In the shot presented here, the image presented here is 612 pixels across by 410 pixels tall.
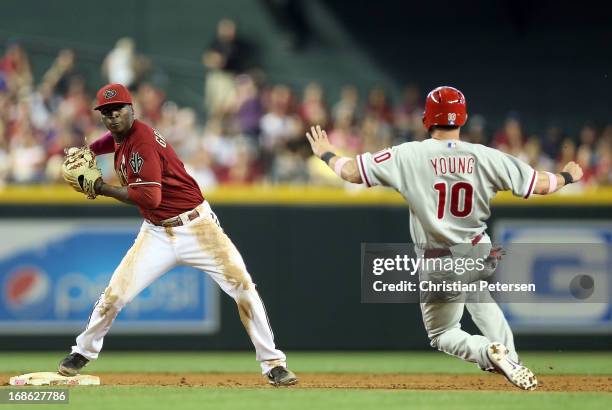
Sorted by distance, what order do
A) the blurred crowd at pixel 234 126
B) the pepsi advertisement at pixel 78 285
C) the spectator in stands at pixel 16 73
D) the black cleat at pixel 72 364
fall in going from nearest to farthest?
the black cleat at pixel 72 364 < the pepsi advertisement at pixel 78 285 < the blurred crowd at pixel 234 126 < the spectator in stands at pixel 16 73

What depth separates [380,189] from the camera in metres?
12.1

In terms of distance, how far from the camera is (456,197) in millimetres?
7492

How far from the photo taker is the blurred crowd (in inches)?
551

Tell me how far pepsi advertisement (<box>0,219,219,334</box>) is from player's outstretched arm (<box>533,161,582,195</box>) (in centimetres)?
496

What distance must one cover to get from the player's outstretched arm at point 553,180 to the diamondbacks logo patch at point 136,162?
259 centimetres

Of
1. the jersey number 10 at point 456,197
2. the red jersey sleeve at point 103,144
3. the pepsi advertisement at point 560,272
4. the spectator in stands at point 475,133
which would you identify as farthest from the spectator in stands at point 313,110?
the jersey number 10 at point 456,197

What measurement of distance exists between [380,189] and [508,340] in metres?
4.53

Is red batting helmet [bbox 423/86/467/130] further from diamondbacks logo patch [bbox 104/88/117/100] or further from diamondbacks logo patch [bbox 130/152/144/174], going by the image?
diamondbacks logo patch [bbox 104/88/117/100]

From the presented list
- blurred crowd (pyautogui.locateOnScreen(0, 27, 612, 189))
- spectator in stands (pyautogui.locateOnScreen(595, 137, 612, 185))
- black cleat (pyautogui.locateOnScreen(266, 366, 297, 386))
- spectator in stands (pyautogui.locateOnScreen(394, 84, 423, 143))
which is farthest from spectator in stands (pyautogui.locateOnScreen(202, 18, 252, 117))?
black cleat (pyautogui.locateOnScreen(266, 366, 297, 386))

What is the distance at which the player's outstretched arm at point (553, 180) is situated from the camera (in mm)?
7605

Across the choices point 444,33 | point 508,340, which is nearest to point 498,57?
point 444,33

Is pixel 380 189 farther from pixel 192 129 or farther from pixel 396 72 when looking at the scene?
pixel 396 72

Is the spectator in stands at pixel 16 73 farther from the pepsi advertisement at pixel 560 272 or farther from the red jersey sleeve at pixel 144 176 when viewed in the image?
the red jersey sleeve at pixel 144 176

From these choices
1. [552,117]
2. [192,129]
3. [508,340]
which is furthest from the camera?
[552,117]
